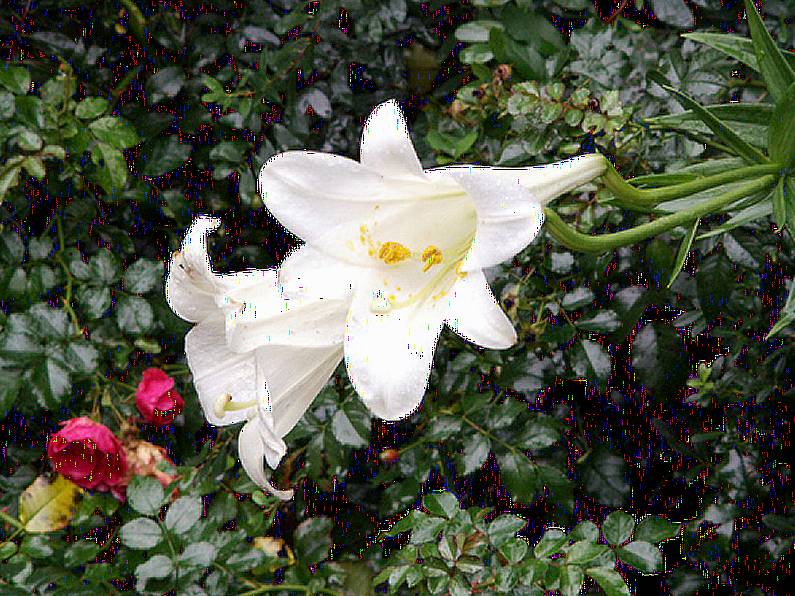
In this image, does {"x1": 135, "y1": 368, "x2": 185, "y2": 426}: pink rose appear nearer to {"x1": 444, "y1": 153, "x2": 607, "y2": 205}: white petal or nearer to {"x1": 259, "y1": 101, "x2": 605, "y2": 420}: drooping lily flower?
{"x1": 259, "y1": 101, "x2": 605, "y2": 420}: drooping lily flower

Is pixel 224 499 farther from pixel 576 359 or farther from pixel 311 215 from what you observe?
pixel 311 215

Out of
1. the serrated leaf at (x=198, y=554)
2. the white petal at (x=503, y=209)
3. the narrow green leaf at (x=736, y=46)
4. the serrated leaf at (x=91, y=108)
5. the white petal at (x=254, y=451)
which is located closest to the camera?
the white petal at (x=503, y=209)

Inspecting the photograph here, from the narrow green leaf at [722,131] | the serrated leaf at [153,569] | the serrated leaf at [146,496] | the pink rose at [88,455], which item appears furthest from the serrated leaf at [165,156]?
the narrow green leaf at [722,131]

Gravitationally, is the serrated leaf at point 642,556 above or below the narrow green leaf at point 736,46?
below

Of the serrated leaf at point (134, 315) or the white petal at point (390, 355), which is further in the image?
the serrated leaf at point (134, 315)

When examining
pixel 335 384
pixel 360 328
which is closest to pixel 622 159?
pixel 335 384

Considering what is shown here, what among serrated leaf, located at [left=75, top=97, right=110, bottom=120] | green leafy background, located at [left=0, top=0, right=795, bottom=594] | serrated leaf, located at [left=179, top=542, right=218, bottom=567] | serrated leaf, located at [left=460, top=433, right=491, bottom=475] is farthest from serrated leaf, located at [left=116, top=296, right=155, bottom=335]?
serrated leaf, located at [left=460, top=433, right=491, bottom=475]

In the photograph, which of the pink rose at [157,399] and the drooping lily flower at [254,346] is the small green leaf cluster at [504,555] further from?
the pink rose at [157,399]
